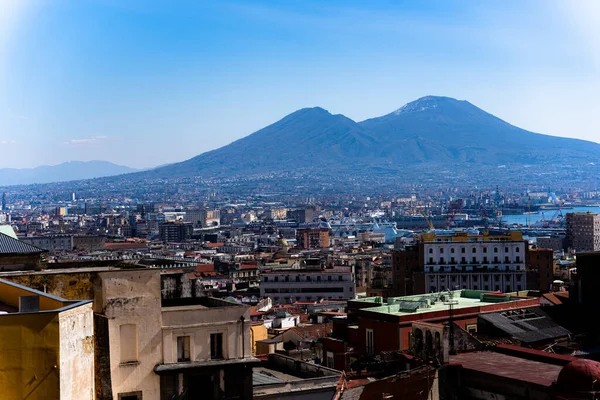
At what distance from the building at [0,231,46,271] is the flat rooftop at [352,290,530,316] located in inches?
390

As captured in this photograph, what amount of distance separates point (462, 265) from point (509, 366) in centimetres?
4182

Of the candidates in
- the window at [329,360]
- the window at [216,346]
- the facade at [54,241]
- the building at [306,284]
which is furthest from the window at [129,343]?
the facade at [54,241]

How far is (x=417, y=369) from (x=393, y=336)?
7.47m

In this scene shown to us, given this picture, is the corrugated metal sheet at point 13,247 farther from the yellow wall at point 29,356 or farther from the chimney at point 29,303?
the yellow wall at point 29,356

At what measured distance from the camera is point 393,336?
21.3 meters

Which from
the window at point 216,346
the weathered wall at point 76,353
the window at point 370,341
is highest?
the weathered wall at point 76,353

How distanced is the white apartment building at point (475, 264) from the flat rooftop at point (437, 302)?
2850cm

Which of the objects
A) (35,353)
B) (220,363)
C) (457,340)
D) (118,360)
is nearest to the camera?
(35,353)

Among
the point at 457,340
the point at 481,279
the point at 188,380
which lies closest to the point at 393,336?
the point at 457,340

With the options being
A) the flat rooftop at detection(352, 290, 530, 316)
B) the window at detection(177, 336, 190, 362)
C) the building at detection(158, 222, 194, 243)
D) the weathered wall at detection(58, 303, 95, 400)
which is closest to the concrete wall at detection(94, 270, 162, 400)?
the window at detection(177, 336, 190, 362)

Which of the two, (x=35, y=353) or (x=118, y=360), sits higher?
(x=35, y=353)

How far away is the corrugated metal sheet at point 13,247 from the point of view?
580 inches

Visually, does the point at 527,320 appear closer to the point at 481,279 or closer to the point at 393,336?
the point at 393,336

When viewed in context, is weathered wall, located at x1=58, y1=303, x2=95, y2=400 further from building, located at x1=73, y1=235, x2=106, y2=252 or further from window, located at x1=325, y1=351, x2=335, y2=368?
building, located at x1=73, y1=235, x2=106, y2=252
